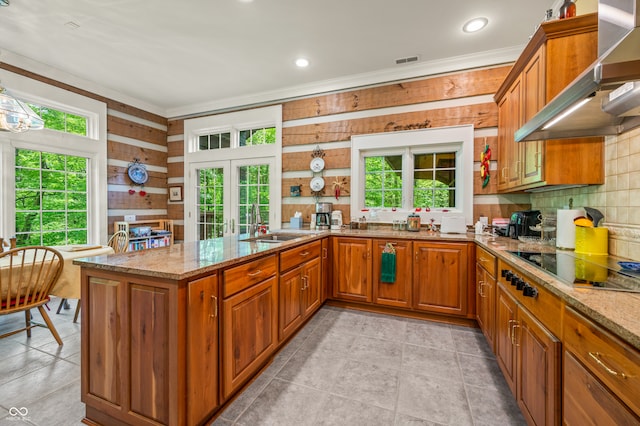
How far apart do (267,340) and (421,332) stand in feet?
5.01

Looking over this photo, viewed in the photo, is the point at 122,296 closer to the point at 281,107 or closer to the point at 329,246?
the point at 329,246

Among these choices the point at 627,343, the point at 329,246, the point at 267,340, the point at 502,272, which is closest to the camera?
the point at 627,343

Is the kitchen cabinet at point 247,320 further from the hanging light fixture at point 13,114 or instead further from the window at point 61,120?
the window at point 61,120

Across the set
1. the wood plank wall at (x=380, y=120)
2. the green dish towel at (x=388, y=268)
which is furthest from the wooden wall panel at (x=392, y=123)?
the green dish towel at (x=388, y=268)

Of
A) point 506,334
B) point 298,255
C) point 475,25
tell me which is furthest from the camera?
point 475,25

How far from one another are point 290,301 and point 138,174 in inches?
146

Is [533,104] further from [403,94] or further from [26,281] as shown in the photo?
[26,281]

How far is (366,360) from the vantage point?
2121 mm

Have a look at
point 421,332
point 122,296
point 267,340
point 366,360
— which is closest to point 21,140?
point 122,296

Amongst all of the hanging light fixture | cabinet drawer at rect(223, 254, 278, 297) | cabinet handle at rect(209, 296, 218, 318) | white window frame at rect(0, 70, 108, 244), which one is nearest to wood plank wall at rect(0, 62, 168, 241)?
white window frame at rect(0, 70, 108, 244)

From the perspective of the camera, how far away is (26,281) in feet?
7.19

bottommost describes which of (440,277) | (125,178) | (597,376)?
(440,277)

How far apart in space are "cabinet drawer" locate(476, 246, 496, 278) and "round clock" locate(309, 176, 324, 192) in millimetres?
2061

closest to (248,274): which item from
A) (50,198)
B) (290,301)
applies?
(290,301)
